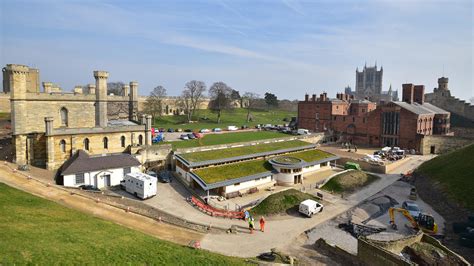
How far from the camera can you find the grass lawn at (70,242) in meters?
13.6

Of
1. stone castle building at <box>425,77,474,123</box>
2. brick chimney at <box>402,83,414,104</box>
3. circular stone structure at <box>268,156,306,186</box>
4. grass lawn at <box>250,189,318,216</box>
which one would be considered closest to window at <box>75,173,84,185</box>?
grass lawn at <box>250,189,318,216</box>

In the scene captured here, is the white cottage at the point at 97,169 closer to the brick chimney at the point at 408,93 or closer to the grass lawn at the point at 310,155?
the grass lawn at the point at 310,155

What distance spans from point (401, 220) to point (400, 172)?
1821cm

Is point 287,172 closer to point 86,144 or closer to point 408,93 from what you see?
point 86,144

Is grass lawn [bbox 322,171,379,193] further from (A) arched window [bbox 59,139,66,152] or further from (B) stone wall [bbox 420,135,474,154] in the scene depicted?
(A) arched window [bbox 59,139,66,152]

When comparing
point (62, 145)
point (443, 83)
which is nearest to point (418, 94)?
point (443, 83)

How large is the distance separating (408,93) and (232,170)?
48416 mm

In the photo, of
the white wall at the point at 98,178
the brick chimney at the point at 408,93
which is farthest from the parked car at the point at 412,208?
the brick chimney at the point at 408,93

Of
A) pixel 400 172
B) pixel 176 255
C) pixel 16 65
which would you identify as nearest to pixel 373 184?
pixel 400 172

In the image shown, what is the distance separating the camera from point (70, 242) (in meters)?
15.6

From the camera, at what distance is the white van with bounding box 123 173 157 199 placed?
30730mm

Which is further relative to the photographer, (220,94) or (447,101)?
(220,94)

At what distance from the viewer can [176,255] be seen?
17.0m

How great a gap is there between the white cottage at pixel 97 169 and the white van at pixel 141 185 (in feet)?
8.39
